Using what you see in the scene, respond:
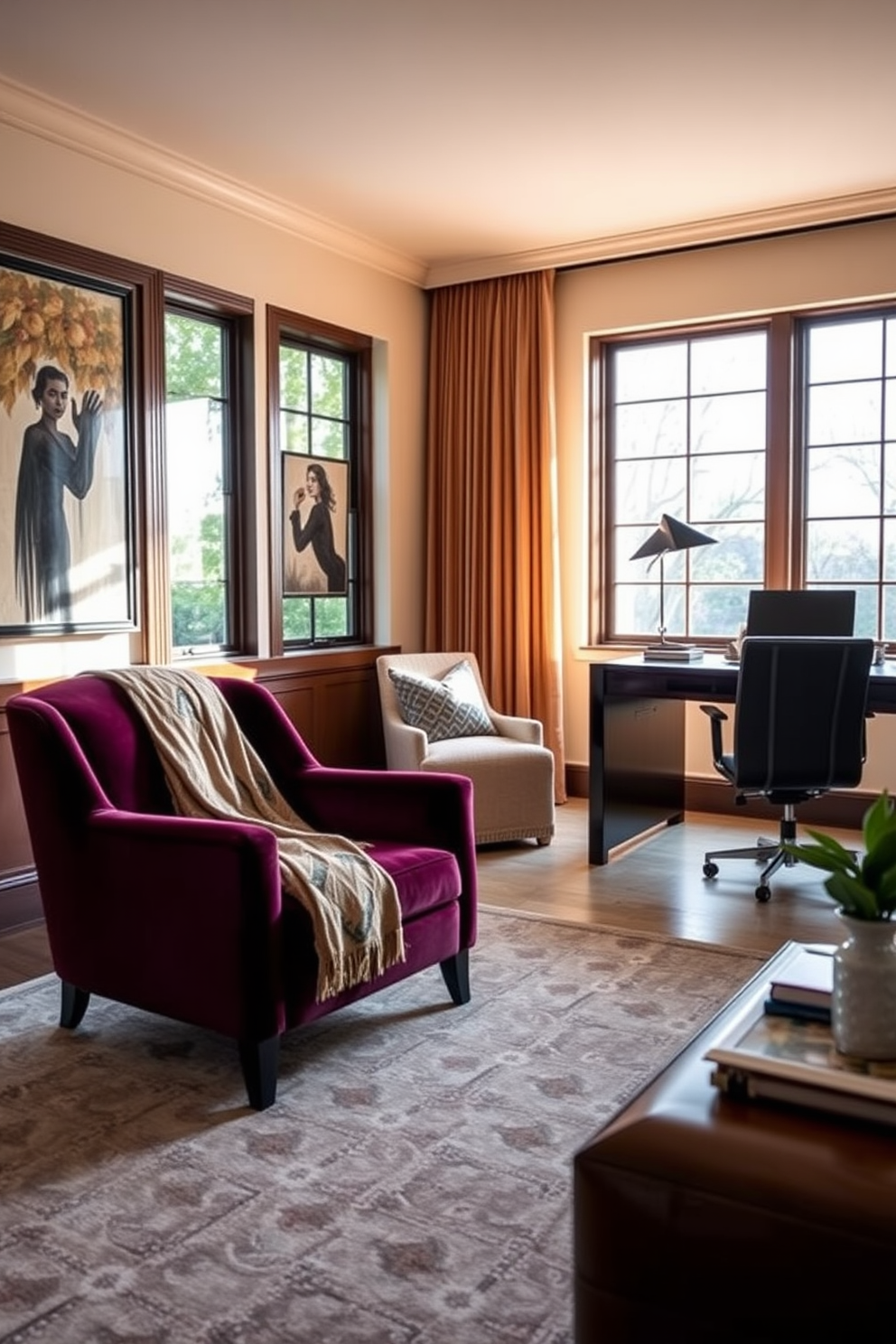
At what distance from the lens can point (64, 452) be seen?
13.2 feet

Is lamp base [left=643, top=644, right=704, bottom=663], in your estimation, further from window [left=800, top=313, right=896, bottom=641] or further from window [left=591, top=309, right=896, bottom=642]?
window [left=800, top=313, right=896, bottom=641]

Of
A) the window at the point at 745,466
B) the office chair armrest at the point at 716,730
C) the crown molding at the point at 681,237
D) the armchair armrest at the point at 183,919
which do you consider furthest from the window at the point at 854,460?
the armchair armrest at the point at 183,919

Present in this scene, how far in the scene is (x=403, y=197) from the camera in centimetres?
491

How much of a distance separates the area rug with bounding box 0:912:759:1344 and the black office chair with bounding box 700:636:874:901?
0.98 metres

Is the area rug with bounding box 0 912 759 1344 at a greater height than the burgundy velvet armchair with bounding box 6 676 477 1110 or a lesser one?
lesser

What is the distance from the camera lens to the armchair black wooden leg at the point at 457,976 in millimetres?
3096

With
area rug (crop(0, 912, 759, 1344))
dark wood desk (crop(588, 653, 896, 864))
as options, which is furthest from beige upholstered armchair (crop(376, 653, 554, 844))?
area rug (crop(0, 912, 759, 1344))

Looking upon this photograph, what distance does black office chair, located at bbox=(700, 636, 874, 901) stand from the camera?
4.01 metres

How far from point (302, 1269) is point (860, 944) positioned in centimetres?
106

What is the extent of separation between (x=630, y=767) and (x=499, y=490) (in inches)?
68.5

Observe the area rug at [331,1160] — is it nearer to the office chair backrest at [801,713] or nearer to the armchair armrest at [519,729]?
the office chair backrest at [801,713]

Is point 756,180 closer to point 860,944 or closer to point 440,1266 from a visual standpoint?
point 860,944

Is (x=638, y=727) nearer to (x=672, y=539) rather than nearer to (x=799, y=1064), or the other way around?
(x=672, y=539)

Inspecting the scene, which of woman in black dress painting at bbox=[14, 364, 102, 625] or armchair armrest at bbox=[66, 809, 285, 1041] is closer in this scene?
armchair armrest at bbox=[66, 809, 285, 1041]
